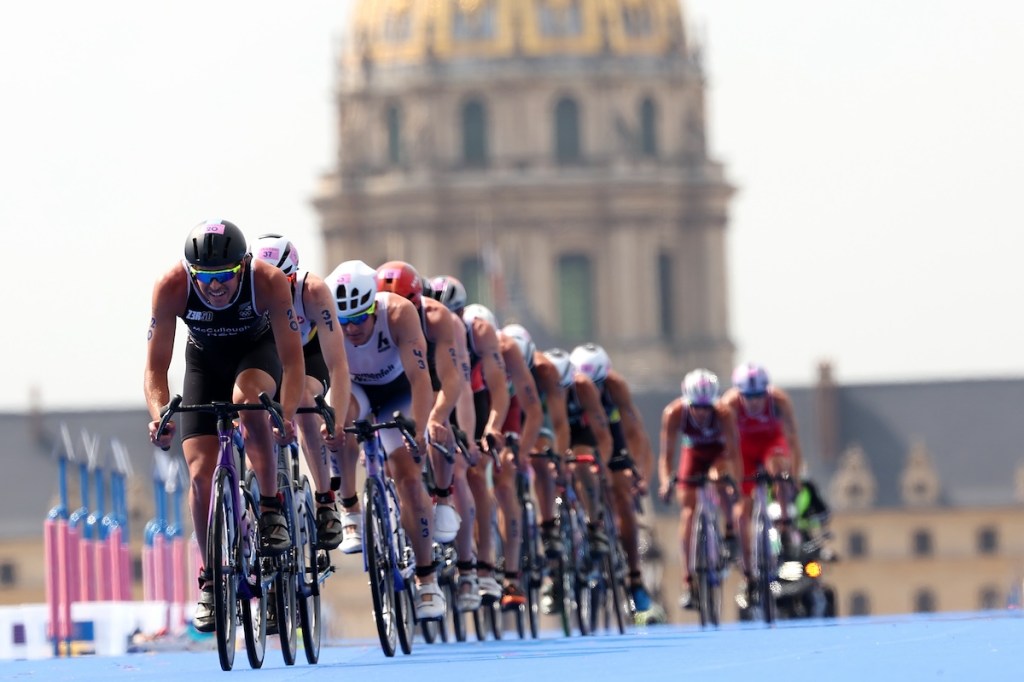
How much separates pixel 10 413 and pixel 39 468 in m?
4.72

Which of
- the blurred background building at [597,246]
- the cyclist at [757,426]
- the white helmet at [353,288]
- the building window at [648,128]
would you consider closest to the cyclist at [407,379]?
the white helmet at [353,288]

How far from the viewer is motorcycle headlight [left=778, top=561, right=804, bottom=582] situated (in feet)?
90.1

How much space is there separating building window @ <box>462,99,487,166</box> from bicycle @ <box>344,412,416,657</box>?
432ft

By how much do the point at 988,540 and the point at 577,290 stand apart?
63.1 ft

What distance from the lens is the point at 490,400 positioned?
23.2 meters

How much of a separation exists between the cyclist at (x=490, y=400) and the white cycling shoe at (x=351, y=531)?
8.46ft

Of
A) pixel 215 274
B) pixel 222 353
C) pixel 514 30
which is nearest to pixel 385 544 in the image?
pixel 222 353

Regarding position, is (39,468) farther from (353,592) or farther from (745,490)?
(745,490)

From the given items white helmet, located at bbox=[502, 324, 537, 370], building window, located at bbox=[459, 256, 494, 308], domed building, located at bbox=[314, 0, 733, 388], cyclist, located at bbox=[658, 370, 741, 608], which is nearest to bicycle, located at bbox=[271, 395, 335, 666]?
white helmet, located at bbox=[502, 324, 537, 370]

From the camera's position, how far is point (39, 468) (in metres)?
140

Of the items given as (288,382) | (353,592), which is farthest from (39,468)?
(288,382)

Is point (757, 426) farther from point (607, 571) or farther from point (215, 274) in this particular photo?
point (215, 274)

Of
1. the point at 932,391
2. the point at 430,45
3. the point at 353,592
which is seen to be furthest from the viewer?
the point at 430,45

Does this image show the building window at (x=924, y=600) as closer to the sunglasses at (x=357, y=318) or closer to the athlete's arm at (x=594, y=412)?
the athlete's arm at (x=594, y=412)
